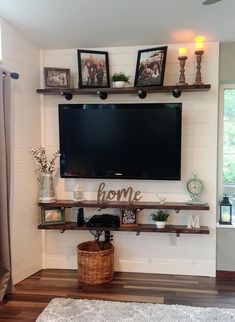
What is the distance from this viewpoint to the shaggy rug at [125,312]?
2625mm

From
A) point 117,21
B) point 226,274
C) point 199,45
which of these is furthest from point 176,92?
point 226,274

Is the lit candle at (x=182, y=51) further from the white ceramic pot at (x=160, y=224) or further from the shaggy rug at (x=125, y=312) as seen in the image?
the shaggy rug at (x=125, y=312)

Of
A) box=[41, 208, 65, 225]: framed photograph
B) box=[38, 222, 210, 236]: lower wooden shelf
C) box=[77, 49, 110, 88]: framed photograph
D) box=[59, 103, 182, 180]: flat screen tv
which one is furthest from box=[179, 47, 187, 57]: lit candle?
box=[41, 208, 65, 225]: framed photograph

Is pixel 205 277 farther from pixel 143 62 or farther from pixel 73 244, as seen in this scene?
pixel 143 62

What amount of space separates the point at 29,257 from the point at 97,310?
1105mm

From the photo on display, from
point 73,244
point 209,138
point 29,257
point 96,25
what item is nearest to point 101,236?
point 73,244

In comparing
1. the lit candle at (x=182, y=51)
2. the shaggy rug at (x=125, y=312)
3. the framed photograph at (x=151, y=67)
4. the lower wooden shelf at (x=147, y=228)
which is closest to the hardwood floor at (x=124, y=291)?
the shaggy rug at (x=125, y=312)

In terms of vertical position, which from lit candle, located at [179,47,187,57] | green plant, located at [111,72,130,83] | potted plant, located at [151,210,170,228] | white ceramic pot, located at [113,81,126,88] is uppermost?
lit candle, located at [179,47,187,57]

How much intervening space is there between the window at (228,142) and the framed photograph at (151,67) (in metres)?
0.72

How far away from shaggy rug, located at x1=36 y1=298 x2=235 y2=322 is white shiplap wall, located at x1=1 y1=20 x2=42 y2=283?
30.3 inches

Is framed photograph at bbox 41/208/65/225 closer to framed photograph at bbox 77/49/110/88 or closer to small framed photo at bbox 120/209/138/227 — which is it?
small framed photo at bbox 120/209/138/227

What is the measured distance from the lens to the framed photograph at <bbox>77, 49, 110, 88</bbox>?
11.6ft

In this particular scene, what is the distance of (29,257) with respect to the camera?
11.6ft

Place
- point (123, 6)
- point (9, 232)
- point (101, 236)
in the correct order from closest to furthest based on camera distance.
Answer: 1. point (123, 6)
2. point (9, 232)
3. point (101, 236)
